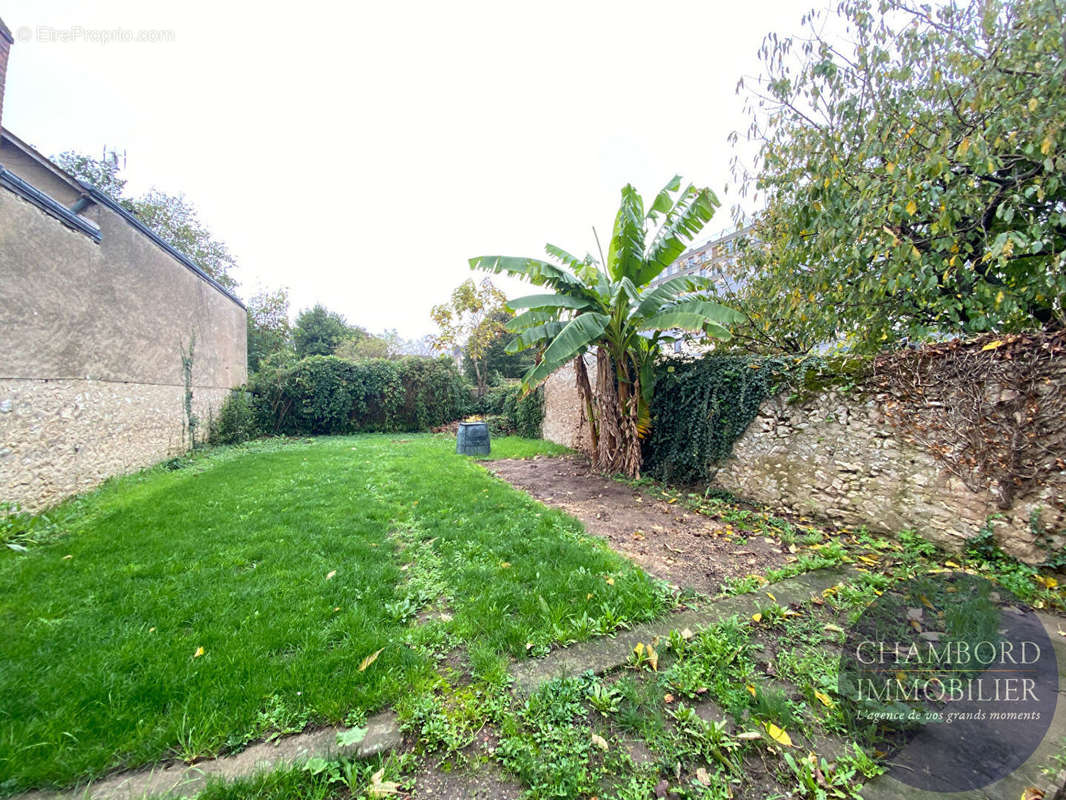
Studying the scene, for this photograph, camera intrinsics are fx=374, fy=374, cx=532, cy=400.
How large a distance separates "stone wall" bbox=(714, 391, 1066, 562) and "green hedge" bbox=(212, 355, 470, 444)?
1319 centimetres

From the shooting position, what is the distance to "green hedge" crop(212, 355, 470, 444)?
14109 millimetres

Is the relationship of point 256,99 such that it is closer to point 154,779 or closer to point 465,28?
point 465,28

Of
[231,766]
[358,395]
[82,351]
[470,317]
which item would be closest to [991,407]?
[231,766]

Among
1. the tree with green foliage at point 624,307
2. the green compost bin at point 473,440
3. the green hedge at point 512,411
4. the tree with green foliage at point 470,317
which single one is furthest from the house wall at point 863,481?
the tree with green foliage at point 470,317

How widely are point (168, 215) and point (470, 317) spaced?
15.9 m

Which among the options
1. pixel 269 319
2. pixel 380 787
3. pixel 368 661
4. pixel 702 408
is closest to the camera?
pixel 380 787

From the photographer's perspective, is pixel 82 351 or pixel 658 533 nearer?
pixel 658 533

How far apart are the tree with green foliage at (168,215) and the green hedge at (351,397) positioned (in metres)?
5.57

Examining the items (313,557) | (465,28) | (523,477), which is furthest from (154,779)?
(465,28)

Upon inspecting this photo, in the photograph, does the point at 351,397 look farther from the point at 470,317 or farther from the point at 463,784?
the point at 463,784

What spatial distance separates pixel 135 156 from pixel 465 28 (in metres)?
20.7

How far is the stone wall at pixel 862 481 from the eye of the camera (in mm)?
3336

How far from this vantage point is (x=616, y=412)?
7.34 meters

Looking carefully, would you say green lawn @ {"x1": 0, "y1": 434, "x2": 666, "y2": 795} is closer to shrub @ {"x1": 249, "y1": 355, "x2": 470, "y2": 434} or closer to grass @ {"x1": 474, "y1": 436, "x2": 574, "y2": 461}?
grass @ {"x1": 474, "y1": 436, "x2": 574, "y2": 461}
